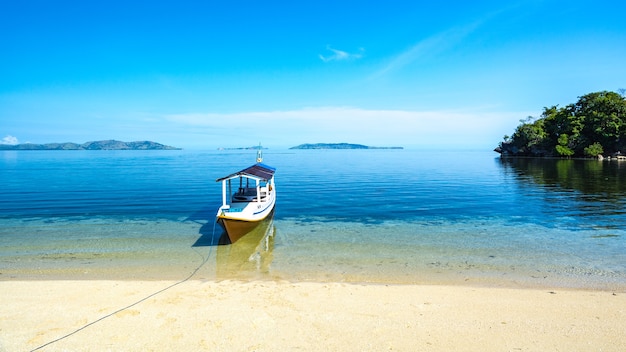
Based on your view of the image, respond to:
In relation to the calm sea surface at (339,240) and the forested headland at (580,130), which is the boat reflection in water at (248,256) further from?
the forested headland at (580,130)

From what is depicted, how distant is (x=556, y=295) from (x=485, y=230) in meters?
10.1

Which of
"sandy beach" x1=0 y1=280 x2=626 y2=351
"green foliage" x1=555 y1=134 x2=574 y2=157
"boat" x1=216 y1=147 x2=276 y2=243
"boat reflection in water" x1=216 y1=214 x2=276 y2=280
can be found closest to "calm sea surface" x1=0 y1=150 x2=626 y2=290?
"boat reflection in water" x1=216 y1=214 x2=276 y2=280

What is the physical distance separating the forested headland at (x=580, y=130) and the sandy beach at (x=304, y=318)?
327ft

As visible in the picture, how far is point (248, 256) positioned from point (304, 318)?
733 cm

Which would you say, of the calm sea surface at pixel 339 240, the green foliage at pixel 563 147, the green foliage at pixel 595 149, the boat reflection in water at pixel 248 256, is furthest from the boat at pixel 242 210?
the green foliage at pixel 563 147

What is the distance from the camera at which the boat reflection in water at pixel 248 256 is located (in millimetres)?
13867

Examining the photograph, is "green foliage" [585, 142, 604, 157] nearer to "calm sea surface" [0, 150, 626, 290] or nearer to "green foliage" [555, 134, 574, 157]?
"green foliage" [555, 134, 574, 157]

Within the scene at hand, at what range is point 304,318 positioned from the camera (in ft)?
30.7

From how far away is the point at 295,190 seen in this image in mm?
39906

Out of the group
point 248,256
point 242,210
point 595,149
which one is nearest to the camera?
point 248,256

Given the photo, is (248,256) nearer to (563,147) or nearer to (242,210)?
(242,210)

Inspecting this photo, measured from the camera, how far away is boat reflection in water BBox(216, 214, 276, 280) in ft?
45.5

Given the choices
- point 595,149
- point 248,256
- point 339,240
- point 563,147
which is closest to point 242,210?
point 248,256

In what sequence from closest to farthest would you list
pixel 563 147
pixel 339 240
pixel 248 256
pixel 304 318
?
pixel 304 318 → pixel 248 256 → pixel 339 240 → pixel 563 147
